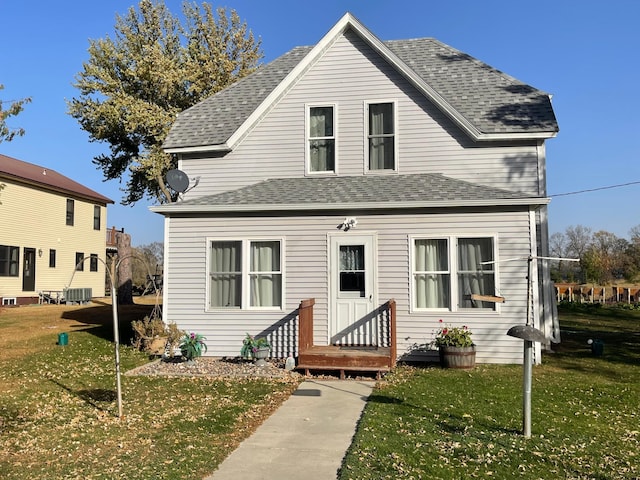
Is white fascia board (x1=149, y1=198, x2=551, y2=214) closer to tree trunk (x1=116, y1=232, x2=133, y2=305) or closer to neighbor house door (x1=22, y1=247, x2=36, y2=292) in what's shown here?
tree trunk (x1=116, y1=232, x2=133, y2=305)

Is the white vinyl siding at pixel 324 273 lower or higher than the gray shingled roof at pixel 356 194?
lower

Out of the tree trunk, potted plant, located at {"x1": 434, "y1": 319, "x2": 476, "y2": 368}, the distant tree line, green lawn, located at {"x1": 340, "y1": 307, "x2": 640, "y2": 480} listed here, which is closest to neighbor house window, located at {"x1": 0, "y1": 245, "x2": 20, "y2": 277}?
the tree trunk

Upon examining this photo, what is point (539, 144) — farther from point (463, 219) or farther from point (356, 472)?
point (356, 472)

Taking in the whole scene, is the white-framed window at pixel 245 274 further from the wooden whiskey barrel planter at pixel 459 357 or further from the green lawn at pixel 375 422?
the wooden whiskey barrel planter at pixel 459 357

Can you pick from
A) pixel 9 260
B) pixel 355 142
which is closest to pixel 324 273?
pixel 355 142

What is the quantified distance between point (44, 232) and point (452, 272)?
80.1 ft

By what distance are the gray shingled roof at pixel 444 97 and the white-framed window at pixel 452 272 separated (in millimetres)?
2814

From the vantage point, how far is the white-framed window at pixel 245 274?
36.1ft

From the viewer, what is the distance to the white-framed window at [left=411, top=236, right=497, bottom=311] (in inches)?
409

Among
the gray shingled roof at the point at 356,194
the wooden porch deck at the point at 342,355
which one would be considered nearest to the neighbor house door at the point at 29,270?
the gray shingled roof at the point at 356,194

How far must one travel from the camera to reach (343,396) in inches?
306

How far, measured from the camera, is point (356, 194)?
10.9 m

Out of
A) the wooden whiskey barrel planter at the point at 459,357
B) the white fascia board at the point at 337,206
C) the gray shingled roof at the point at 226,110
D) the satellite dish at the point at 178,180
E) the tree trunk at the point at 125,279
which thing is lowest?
the wooden whiskey barrel planter at the point at 459,357

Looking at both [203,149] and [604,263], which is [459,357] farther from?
[604,263]
